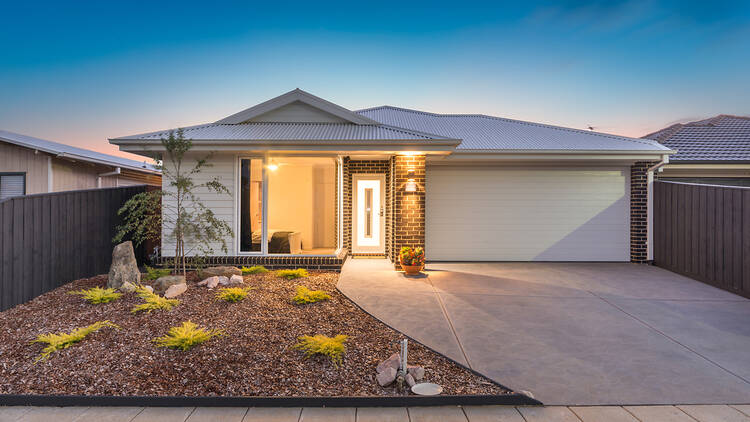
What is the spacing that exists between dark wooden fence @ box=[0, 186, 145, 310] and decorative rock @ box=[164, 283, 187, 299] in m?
1.94

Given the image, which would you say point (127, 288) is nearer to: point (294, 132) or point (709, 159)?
point (294, 132)

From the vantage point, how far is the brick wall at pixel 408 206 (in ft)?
24.9

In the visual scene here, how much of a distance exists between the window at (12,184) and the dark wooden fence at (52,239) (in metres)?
4.60

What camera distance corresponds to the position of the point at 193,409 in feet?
8.66

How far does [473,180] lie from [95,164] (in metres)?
11.8

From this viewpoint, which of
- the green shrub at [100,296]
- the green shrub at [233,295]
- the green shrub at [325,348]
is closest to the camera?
the green shrub at [325,348]

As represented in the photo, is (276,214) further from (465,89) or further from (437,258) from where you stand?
(465,89)

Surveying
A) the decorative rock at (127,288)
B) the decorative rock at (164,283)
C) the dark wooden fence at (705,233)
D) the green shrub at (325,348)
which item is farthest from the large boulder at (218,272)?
the dark wooden fence at (705,233)

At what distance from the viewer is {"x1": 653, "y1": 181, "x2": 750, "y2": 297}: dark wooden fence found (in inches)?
231

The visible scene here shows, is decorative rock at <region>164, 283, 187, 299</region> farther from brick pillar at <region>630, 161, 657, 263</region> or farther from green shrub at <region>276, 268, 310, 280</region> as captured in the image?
brick pillar at <region>630, 161, 657, 263</region>

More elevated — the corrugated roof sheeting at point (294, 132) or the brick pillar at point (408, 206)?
the corrugated roof sheeting at point (294, 132)

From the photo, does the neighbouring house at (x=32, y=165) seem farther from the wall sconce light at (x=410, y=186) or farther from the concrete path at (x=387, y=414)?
the concrete path at (x=387, y=414)

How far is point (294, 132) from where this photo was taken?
7523 mm

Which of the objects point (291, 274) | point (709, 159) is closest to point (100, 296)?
point (291, 274)
